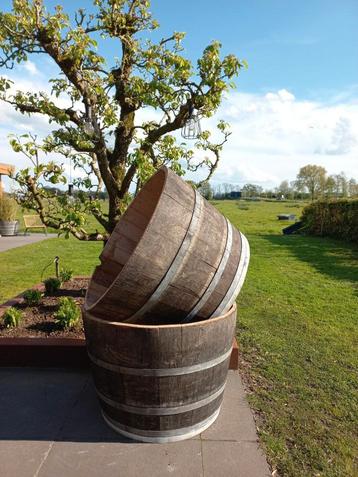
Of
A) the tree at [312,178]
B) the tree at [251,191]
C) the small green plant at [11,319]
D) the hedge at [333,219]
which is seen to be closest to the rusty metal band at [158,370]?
Result: the small green plant at [11,319]

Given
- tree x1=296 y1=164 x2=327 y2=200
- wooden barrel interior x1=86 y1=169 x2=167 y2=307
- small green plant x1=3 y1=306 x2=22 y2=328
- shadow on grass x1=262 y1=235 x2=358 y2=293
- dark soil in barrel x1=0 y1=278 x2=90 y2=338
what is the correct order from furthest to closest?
tree x1=296 y1=164 x2=327 y2=200
shadow on grass x1=262 y1=235 x2=358 y2=293
small green plant x1=3 y1=306 x2=22 y2=328
dark soil in barrel x1=0 y1=278 x2=90 y2=338
wooden barrel interior x1=86 y1=169 x2=167 y2=307

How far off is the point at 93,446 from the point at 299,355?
9.62 feet

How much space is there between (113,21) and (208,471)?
5304 millimetres

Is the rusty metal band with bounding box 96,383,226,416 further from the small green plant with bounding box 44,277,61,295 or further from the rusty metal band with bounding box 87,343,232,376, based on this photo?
the small green plant with bounding box 44,277,61,295

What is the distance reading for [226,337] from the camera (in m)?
3.05

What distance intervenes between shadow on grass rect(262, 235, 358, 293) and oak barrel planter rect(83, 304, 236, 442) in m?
6.60

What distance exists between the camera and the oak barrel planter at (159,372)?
2.73 metres

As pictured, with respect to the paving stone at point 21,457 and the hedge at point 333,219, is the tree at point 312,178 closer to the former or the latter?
the hedge at point 333,219

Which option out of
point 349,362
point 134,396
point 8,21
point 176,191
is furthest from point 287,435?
point 8,21

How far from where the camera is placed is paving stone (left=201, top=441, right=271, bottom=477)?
2707 millimetres

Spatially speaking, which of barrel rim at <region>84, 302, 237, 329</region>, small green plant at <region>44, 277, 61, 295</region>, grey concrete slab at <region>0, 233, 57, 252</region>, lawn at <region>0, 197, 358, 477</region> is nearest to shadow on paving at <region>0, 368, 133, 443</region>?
barrel rim at <region>84, 302, 237, 329</region>

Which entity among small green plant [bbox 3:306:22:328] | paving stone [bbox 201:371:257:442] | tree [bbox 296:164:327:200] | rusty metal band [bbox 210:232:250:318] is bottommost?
paving stone [bbox 201:371:257:442]

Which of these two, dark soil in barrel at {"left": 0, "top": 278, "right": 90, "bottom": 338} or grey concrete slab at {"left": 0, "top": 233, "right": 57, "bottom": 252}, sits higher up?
dark soil in barrel at {"left": 0, "top": 278, "right": 90, "bottom": 338}

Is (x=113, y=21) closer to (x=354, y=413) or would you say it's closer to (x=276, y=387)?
(x=276, y=387)
